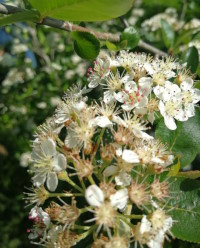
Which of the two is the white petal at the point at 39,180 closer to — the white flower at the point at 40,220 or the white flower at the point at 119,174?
the white flower at the point at 40,220

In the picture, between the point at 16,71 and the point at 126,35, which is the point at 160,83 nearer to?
the point at 126,35

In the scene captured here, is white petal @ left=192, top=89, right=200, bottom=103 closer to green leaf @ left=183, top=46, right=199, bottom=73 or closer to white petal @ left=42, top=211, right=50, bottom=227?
green leaf @ left=183, top=46, right=199, bottom=73

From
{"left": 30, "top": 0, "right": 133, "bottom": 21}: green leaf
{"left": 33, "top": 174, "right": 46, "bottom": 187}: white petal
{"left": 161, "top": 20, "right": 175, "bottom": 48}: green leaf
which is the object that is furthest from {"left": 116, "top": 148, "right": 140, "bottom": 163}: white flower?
{"left": 161, "top": 20, "right": 175, "bottom": 48}: green leaf

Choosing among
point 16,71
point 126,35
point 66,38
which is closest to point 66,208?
point 126,35

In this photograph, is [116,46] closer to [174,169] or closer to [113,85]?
[113,85]

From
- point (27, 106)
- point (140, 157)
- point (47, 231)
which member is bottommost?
point (27, 106)

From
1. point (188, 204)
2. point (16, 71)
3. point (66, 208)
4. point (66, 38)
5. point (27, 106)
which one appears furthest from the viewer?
point (66, 38)

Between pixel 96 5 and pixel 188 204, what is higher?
pixel 96 5
